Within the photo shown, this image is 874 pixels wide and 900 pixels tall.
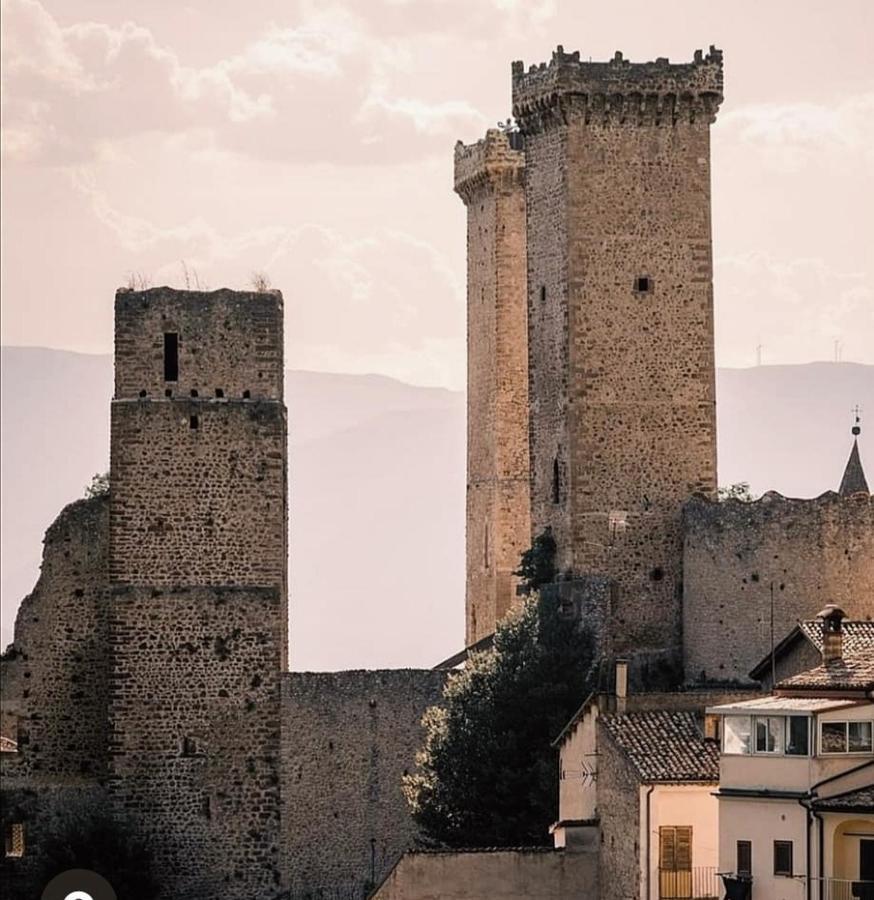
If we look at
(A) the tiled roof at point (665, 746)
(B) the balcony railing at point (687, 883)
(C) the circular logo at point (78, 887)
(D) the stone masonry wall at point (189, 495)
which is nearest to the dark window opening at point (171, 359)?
(D) the stone masonry wall at point (189, 495)

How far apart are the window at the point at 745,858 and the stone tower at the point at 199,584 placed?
1564cm

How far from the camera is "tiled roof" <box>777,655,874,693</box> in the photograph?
6644 cm

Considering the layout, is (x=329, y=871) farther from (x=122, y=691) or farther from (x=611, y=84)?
(x=611, y=84)

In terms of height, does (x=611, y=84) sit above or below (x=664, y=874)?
above

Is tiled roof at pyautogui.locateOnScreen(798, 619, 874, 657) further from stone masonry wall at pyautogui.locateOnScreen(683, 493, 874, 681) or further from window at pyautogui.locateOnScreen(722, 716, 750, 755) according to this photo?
window at pyautogui.locateOnScreen(722, 716, 750, 755)

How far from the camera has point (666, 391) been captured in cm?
8244

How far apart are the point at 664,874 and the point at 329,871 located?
1375cm

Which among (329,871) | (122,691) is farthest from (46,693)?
(329,871)

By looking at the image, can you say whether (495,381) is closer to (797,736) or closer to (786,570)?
(786,570)

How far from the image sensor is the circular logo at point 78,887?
240ft

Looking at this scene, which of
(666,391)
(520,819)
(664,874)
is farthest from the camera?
(666,391)

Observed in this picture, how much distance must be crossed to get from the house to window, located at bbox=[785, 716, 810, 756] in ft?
0.05

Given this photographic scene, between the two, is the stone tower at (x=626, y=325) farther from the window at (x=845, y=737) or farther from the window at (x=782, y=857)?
the window at (x=782, y=857)

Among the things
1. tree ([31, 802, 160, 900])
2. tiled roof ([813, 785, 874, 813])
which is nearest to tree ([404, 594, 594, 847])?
tree ([31, 802, 160, 900])
